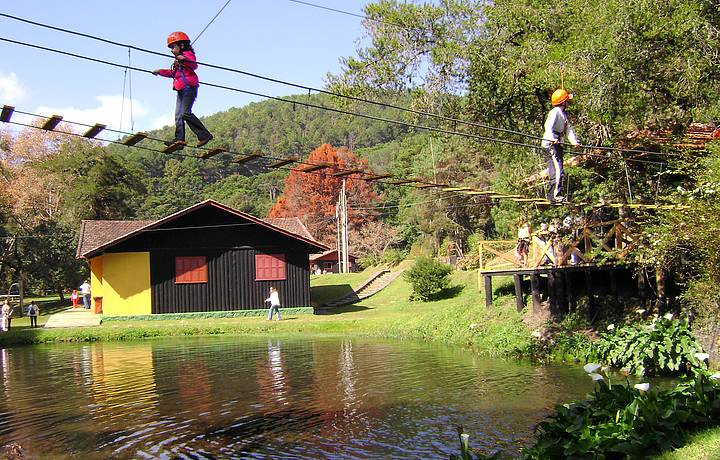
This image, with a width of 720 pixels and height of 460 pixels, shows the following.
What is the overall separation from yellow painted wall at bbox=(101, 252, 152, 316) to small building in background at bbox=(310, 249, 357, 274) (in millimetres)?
36639

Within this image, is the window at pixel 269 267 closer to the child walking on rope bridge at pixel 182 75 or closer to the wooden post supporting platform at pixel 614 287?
the wooden post supporting platform at pixel 614 287

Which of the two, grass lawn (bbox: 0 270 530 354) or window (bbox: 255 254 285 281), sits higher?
window (bbox: 255 254 285 281)

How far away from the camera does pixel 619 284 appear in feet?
75.0

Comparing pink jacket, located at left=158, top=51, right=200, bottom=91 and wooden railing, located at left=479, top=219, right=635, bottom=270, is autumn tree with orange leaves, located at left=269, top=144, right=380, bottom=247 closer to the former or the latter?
wooden railing, located at left=479, top=219, right=635, bottom=270

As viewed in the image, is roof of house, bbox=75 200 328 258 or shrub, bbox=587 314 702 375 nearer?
shrub, bbox=587 314 702 375

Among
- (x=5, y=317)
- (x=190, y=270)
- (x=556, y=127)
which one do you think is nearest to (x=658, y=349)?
(x=556, y=127)

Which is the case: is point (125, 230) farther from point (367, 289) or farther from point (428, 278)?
point (428, 278)

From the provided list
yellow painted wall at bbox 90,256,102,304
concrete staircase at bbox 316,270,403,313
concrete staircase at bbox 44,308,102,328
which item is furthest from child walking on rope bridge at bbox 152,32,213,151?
yellow painted wall at bbox 90,256,102,304

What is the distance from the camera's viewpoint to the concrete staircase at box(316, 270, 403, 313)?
142ft

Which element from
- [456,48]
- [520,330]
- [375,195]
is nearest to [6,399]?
[520,330]

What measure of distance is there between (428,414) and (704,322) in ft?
23.4

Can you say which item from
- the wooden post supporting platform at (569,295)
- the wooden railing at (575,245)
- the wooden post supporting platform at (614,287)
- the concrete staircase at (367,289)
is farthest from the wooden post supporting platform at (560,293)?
the concrete staircase at (367,289)

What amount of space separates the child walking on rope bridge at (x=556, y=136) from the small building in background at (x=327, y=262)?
60.1 meters

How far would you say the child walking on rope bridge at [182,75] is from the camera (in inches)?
412
